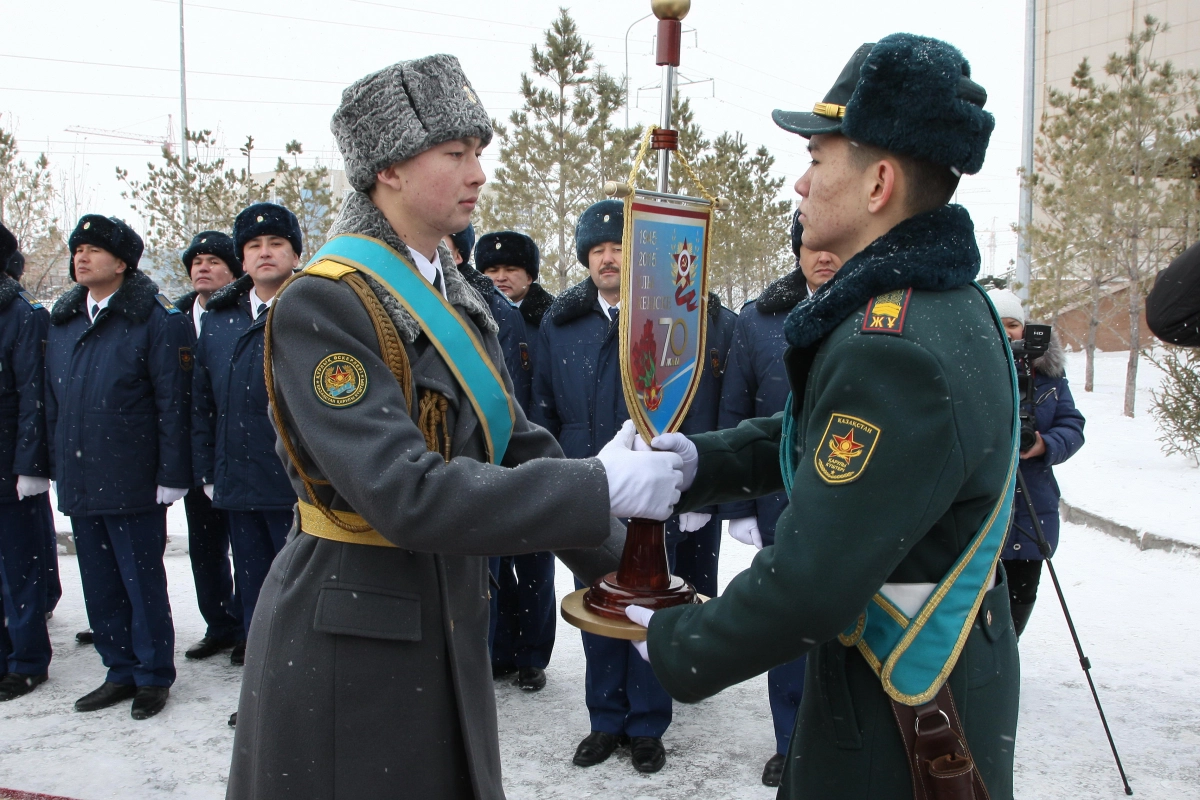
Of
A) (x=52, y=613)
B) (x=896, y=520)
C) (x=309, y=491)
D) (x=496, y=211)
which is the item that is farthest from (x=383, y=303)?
(x=496, y=211)

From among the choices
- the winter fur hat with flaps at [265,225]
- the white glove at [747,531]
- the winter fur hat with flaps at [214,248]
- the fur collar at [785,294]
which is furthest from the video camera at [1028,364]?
the winter fur hat with flaps at [214,248]

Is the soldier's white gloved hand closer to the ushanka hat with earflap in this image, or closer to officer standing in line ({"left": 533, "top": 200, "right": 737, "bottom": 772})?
the ushanka hat with earflap

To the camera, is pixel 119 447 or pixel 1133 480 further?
pixel 1133 480

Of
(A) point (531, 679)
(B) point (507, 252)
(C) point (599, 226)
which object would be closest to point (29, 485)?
(A) point (531, 679)

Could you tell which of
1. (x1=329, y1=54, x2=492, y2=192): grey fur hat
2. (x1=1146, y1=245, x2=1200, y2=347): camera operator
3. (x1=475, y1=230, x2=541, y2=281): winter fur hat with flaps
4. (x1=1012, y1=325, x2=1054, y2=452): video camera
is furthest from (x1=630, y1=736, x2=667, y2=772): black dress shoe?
(x1=475, y1=230, x2=541, y2=281): winter fur hat with flaps

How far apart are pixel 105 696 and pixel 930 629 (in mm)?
4363

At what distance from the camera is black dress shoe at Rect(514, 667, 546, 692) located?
15.9 feet

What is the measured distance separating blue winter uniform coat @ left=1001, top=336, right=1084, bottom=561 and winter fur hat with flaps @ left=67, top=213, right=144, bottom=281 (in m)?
4.47

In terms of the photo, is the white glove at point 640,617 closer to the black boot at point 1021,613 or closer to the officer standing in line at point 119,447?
the black boot at point 1021,613

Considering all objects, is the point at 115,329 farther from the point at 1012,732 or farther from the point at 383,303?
the point at 1012,732

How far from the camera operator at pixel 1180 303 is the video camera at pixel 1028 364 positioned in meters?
1.94

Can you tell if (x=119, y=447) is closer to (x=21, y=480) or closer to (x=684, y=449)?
(x=21, y=480)

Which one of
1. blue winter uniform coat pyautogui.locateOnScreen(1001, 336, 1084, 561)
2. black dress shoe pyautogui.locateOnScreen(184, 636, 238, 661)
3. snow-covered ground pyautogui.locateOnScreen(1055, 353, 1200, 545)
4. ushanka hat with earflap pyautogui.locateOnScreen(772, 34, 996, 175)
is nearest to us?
ushanka hat with earflap pyautogui.locateOnScreen(772, 34, 996, 175)

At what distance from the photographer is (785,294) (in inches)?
162
